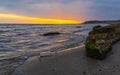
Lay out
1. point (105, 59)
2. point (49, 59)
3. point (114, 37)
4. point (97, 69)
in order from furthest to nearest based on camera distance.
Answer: point (114, 37) → point (49, 59) → point (105, 59) → point (97, 69)

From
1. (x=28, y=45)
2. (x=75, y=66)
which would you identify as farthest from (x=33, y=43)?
(x=75, y=66)

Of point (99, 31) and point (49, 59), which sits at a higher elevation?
point (99, 31)

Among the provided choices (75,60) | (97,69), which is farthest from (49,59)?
(97,69)

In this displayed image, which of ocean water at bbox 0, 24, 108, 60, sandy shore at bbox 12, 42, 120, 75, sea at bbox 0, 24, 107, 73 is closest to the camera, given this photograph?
sandy shore at bbox 12, 42, 120, 75

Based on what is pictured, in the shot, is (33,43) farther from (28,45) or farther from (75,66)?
(75,66)

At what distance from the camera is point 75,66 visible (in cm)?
867

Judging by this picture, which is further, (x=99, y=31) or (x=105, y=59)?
(x=99, y=31)

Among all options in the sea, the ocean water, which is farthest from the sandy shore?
the ocean water

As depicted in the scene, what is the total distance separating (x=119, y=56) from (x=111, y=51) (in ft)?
3.14

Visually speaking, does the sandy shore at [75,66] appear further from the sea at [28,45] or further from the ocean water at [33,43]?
the ocean water at [33,43]

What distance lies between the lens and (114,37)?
13.0 m

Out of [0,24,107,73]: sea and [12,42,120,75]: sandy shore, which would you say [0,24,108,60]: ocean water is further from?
[12,42,120,75]: sandy shore

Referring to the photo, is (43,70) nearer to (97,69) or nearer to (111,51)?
(97,69)

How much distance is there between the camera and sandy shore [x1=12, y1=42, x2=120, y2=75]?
787 cm
